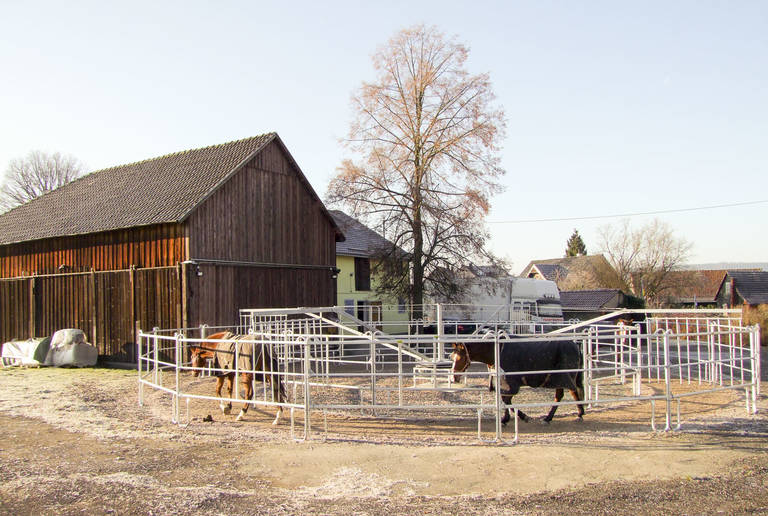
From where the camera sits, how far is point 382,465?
7234mm

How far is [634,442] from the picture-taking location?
8.20 m

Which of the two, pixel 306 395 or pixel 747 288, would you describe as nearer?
pixel 306 395

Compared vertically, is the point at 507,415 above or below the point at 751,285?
below

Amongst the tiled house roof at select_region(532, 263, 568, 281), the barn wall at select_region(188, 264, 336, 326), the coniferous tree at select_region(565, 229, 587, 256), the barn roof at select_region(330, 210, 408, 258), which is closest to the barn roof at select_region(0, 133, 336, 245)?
the barn wall at select_region(188, 264, 336, 326)

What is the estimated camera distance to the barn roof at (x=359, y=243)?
89.4 ft

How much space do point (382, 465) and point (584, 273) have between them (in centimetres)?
4684

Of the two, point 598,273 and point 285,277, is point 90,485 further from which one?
point 598,273

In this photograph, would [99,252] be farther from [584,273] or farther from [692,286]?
[692,286]

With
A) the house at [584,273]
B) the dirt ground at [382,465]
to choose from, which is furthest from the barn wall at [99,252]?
the house at [584,273]

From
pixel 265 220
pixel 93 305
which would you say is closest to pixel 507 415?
pixel 265 220

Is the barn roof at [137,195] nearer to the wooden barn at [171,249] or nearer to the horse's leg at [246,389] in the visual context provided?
the wooden barn at [171,249]

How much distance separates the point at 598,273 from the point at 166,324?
3775 cm

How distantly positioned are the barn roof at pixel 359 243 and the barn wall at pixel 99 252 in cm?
1005

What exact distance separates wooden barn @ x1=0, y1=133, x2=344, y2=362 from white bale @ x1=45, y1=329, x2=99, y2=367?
74 centimetres
